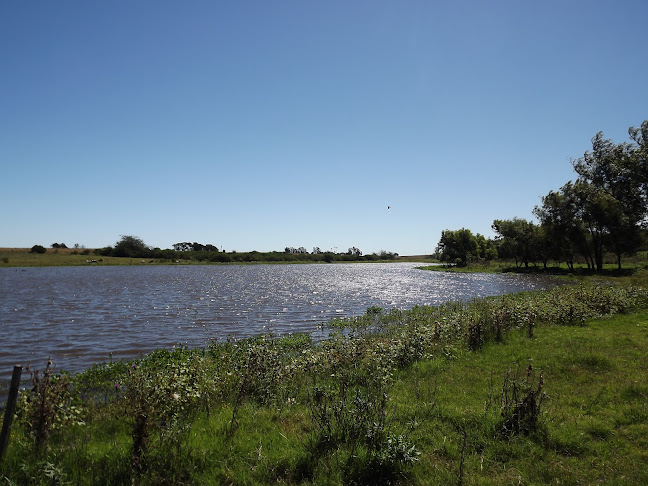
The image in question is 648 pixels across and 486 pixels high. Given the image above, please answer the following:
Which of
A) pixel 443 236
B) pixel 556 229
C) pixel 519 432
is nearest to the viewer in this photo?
pixel 519 432

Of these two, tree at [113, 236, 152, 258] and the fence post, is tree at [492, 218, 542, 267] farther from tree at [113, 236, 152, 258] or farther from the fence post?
tree at [113, 236, 152, 258]

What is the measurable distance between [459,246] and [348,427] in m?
128

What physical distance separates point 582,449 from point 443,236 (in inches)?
5373

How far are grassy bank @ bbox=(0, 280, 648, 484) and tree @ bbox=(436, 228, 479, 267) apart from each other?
→ 11888cm

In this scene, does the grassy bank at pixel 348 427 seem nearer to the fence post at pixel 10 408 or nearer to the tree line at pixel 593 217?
the fence post at pixel 10 408

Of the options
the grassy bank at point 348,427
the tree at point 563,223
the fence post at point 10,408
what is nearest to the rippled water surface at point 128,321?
the grassy bank at point 348,427

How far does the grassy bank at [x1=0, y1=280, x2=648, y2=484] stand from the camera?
19.6 ft

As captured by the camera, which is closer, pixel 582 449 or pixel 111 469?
pixel 111 469

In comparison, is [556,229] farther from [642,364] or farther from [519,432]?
[519,432]

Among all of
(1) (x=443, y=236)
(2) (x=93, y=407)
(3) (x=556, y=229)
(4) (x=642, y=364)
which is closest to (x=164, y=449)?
(2) (x=93, y=407)

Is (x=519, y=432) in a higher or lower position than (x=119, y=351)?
higher

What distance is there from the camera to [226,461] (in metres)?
6.27

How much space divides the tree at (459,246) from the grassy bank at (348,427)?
118883 millimetres

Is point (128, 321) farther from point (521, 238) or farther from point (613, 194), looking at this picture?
point (521, 238)
